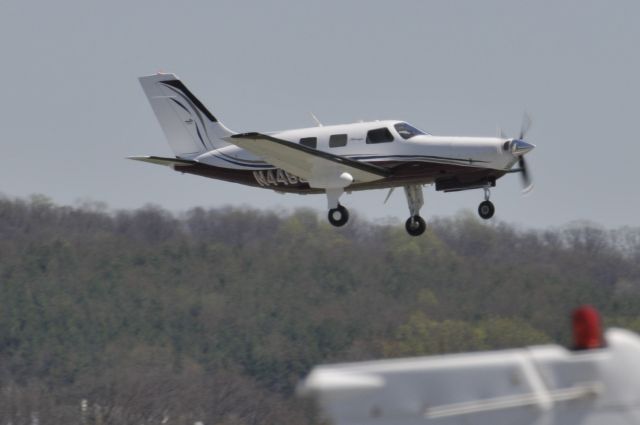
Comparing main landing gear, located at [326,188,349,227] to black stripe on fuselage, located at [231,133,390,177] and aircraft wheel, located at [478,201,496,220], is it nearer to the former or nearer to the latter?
black stripe on fuselage, located at [231,133,390,177]

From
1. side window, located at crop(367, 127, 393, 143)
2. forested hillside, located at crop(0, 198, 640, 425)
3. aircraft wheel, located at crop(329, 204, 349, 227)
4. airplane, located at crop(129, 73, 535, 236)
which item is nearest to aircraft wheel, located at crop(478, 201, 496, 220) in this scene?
airplane, located at crop(129, 73, 535, 236)

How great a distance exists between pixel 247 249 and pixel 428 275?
36.6 ft

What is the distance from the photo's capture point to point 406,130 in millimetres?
36562

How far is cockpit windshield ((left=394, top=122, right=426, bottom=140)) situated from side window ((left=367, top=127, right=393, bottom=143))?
0.26 meters

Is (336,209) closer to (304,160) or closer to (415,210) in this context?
(304,160)

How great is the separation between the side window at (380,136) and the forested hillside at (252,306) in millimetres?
21514

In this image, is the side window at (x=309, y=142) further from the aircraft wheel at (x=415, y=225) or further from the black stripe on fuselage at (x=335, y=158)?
the aircraft wheel at (x=415, y=225)

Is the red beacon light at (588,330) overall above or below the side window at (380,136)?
below

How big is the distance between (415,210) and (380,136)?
7.53ft

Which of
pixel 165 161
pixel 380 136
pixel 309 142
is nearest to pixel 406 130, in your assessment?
pixel 380 136

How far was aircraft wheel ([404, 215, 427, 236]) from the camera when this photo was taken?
123ft

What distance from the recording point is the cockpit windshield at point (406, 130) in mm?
36406

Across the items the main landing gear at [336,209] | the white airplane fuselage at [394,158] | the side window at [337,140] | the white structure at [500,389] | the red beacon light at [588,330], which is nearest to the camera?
the white structure at [500,389]

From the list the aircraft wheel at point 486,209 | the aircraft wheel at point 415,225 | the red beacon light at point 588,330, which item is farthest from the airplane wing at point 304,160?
the red beacon light at point 588,330
